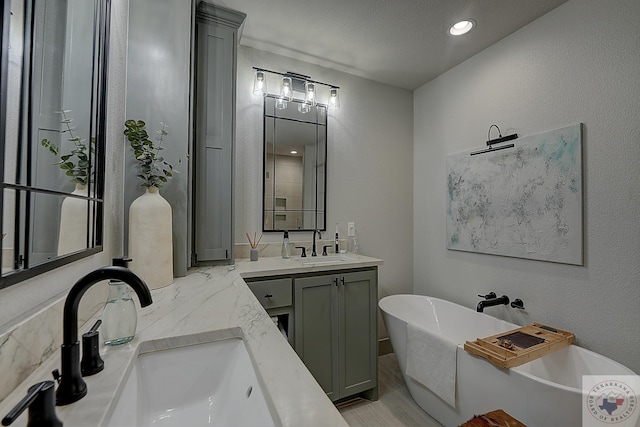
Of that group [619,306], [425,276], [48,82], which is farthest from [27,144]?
[425,276]

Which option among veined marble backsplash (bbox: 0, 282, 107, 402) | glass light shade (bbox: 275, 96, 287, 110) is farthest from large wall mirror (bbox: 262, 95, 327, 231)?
veined marble backsplash (bbox: 0, 282, 107, 402)

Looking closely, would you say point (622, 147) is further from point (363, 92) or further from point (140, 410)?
point (140, 410)

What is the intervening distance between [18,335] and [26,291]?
104mm

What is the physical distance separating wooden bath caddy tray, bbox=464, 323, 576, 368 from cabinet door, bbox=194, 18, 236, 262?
1.64 m

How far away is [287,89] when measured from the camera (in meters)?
2.32

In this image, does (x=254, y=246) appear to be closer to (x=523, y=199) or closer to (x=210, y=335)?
(x=210, y=335)

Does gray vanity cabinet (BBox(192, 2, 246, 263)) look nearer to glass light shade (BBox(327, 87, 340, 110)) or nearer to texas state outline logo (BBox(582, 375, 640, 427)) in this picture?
glass light shade (BBox(327, 87, 340, 110))

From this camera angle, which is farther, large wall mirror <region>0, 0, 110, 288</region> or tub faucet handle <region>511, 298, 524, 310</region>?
tub faucet handle <region>511, 298, 524, 310</region>

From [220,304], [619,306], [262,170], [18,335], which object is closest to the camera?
[18,335]

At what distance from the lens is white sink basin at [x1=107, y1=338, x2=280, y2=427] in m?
0.66

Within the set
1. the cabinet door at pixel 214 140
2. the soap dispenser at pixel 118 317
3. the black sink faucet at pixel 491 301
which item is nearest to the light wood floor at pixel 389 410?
the black sink faucet at pixel 491 301

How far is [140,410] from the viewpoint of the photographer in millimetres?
677

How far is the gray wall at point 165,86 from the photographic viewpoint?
1.45m

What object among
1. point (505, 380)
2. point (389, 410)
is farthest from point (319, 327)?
point (505, 380)
